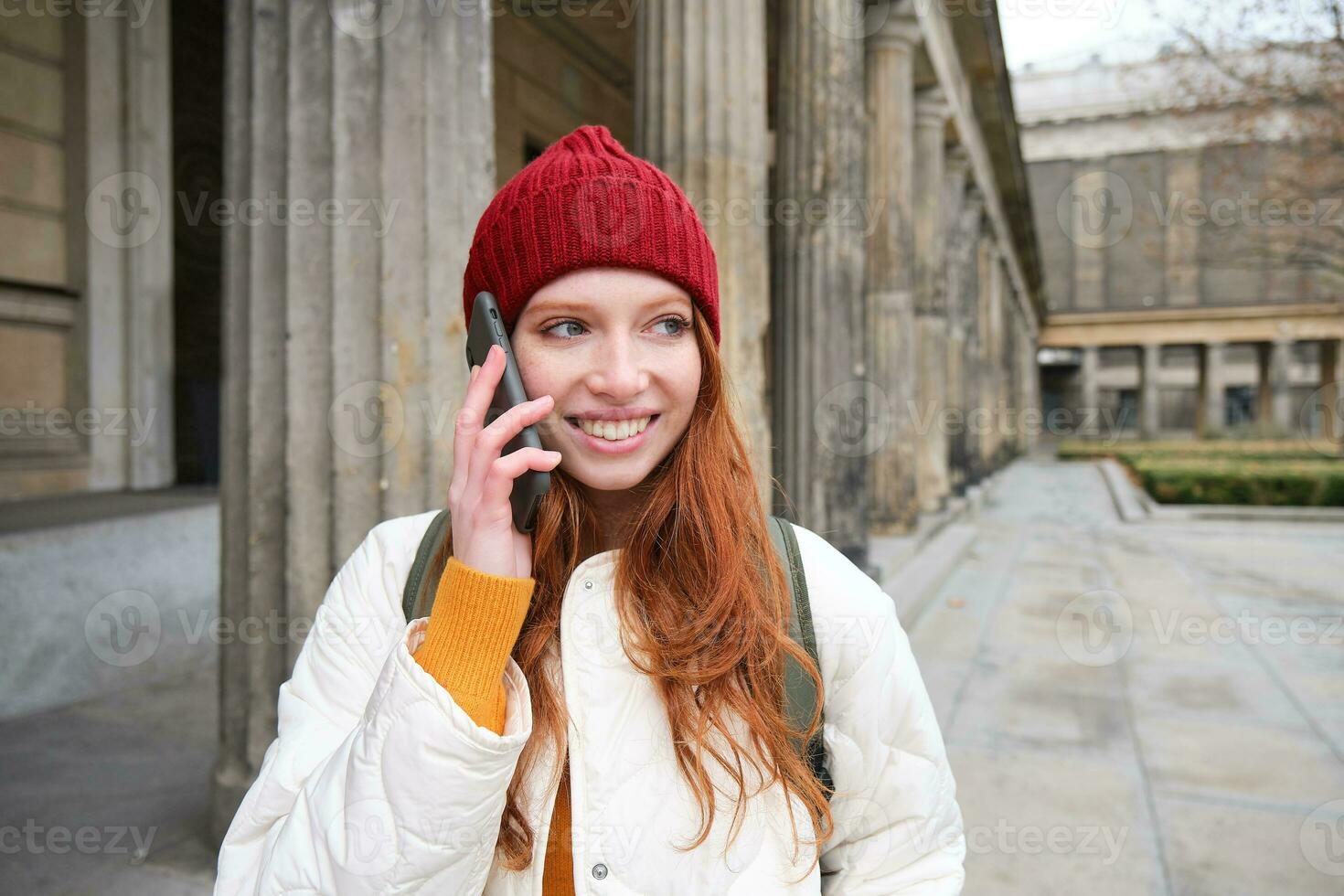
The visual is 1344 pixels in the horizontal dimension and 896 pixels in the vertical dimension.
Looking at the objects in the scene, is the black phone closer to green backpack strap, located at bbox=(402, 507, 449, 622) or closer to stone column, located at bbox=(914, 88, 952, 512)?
green backpack strap, located at bbox=(402, 507, 449, 622)

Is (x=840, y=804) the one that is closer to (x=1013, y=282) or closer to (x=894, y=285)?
(x=894, y=285)

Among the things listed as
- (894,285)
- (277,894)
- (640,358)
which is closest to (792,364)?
(894,285)

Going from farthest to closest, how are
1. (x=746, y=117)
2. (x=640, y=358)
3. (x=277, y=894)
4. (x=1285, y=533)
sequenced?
(x=1285, y=533) < (x=746, y=117) < (x=640, y=358) < (x=277, y=894)

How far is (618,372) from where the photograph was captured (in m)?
1.28

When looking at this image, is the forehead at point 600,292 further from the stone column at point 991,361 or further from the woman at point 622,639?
the stone column at point 991,361

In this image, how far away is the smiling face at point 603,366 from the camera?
132 cm

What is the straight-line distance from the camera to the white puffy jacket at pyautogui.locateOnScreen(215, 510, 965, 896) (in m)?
1.07

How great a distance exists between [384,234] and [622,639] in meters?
1.83

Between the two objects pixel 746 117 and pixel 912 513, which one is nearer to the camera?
pixel 746 117

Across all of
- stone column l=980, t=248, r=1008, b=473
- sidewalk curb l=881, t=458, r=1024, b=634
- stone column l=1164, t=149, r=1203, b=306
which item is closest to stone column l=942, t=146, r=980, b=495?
sidewalk curb l=881, t=458, r=1024, b=634

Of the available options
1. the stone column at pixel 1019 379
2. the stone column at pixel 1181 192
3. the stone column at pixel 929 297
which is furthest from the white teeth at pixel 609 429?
the stone column at pixel 1181 192

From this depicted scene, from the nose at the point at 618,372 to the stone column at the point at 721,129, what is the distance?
347cm

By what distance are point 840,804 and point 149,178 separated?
7426 millimetres

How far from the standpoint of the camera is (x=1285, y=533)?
38.3 ft
